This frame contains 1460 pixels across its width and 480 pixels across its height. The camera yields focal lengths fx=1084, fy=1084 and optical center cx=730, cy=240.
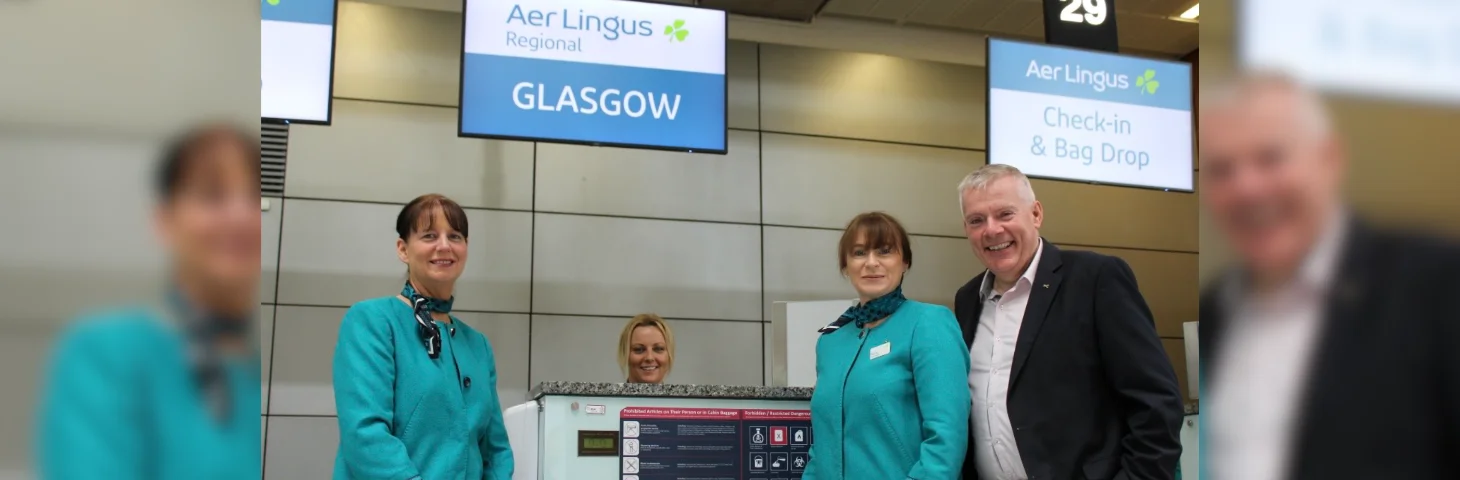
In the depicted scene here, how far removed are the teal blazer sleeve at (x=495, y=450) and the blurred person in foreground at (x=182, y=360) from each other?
202 cm

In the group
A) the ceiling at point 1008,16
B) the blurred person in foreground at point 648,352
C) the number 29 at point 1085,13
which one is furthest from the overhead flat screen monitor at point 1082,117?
the ceiling at point 1008,16

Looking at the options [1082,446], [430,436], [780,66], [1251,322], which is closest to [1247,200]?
[1251,322]

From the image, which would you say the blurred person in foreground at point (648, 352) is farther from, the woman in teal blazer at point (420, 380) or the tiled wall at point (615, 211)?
the woman in teal blazer at point (420, 380)

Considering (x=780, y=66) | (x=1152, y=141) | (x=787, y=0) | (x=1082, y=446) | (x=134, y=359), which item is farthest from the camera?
(x=780, y=66)

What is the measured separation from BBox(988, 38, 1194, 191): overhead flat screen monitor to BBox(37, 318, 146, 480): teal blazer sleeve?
4399 millimetres

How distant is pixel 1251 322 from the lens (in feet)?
1.08

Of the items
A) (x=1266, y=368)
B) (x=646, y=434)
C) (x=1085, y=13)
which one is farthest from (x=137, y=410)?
(x=1085, y=13)

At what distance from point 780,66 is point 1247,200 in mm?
6867

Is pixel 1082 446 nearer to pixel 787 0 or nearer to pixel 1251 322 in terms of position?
pixel 1251 322

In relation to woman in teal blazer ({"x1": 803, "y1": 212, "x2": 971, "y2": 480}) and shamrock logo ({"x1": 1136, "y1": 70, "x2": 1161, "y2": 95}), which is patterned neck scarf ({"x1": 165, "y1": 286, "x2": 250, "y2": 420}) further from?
shamrock logo ({"x1": 1136, "y1": 70, "x2": 1161, "y2": 95})

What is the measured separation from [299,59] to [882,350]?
9.37ft

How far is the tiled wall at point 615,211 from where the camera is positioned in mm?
6125

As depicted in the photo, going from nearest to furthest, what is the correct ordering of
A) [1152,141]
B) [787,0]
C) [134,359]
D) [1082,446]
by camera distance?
[134,359], [1082,446], [1152,141], [787,0]

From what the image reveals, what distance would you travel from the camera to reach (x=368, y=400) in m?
1.98
